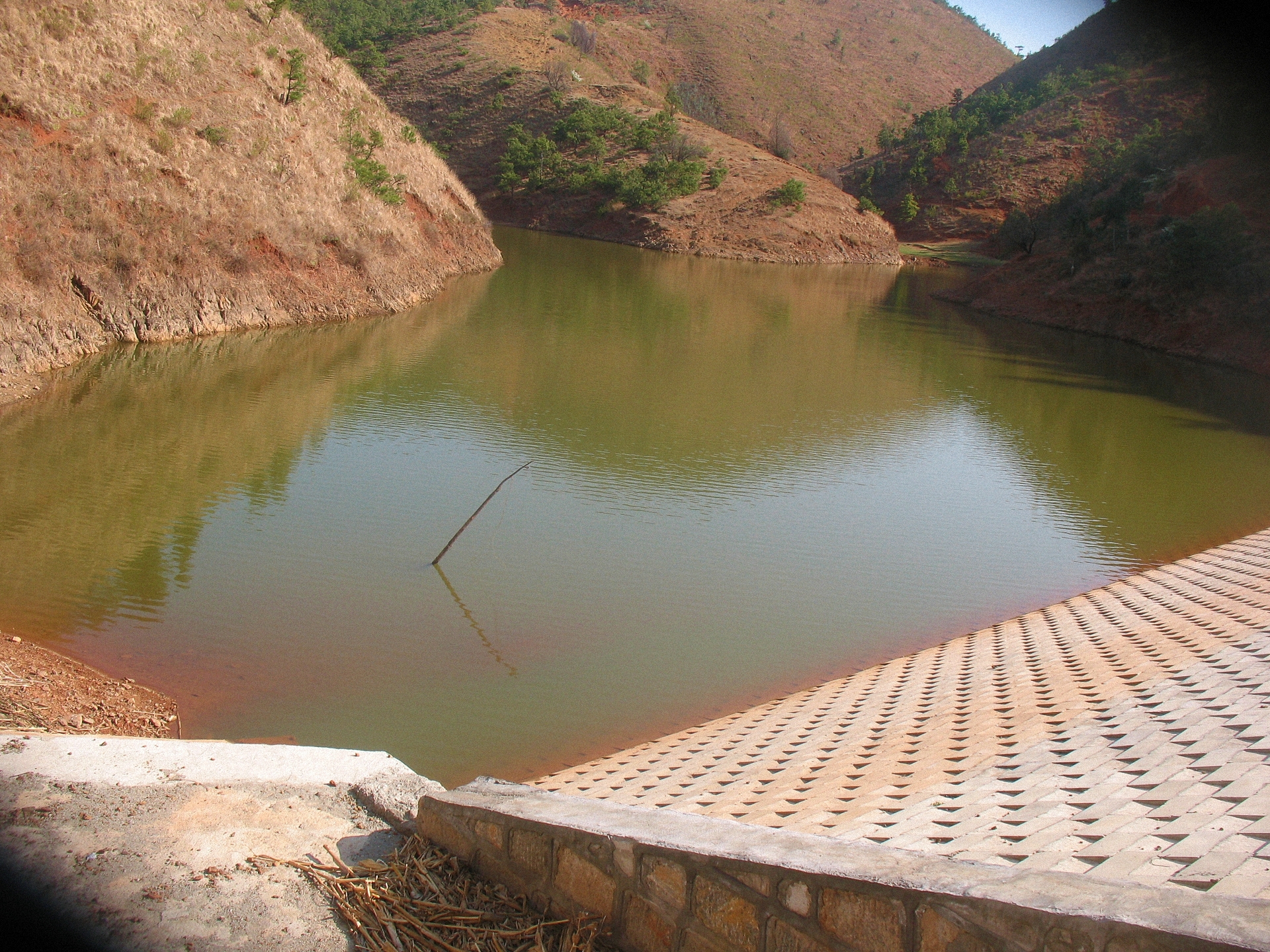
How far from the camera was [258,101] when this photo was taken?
23750 millimetres

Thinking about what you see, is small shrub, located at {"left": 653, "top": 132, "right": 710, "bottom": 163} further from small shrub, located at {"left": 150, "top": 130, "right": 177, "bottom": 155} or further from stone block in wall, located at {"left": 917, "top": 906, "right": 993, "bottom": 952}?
stone block in wall, located at {"left": 917, "top": 906, "right": 993, "bottom": 952}

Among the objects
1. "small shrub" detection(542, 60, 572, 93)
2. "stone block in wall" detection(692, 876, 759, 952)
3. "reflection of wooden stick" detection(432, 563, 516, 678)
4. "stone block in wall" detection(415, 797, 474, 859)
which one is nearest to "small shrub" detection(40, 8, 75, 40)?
"reflection of wooden stick" detection(432, 563, 516, 678)

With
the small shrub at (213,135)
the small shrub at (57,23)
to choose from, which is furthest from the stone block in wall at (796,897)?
the small shrub at (213,135)

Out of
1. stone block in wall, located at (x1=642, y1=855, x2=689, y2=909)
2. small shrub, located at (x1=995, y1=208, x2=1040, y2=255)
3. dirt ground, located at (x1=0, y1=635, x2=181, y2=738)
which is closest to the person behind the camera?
stone block in wall, located at (x1=642, y1=855, x2=689, y2=909)

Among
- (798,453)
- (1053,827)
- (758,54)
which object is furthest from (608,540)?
(758,54)

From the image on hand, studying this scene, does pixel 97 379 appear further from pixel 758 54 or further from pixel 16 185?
pixel 758 54

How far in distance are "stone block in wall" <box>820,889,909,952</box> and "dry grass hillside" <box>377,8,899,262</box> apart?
50.2 m

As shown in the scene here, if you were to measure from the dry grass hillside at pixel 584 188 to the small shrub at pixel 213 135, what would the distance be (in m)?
32.0

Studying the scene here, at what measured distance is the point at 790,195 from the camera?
54.8 metres

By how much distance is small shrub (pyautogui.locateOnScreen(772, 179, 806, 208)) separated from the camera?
54.8 metres

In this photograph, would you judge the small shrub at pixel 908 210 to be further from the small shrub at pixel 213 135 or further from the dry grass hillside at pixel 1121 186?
the small shrub at pixel 213 135

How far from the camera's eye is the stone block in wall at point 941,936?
98.7 inches

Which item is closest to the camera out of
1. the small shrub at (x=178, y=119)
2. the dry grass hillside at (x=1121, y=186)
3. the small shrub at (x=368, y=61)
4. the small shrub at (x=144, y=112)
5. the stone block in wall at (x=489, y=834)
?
the stone block in wall at (x=489, y=834)

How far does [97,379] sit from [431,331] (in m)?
8.55
